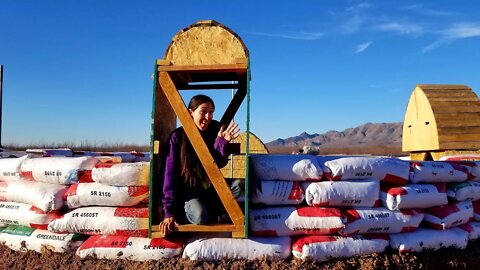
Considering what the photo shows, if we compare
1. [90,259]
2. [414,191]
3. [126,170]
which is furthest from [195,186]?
[414,191]

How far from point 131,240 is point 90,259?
0.38 meters

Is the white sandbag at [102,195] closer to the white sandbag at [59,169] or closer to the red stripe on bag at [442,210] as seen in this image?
the white sandbag at [59,169]

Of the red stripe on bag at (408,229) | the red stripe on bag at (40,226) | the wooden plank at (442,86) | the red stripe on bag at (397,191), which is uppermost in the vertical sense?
the wooden plank at (442,86)

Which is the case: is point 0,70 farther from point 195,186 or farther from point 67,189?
point 195,186

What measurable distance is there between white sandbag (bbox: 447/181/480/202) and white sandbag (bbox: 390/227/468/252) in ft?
1.11

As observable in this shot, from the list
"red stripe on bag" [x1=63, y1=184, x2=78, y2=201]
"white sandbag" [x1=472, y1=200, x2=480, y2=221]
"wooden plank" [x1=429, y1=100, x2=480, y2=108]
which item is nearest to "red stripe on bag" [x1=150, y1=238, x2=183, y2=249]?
"red stripe on bag" [x1=63, y1=184, x2=78, y2=201]

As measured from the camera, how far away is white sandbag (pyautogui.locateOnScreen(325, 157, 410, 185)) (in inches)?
160

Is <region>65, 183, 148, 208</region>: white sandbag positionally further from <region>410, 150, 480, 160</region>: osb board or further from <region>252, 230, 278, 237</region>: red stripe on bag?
<region>410, 150, 480, 160</region>: osb board

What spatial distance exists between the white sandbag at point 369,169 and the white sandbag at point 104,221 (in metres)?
1.67

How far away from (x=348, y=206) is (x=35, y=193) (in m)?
2.85

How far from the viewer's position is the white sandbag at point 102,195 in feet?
13.0

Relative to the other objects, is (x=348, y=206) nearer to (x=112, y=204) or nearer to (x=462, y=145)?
(x=112, y=204)

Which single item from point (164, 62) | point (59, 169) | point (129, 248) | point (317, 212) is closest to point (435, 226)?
point (317, 212)

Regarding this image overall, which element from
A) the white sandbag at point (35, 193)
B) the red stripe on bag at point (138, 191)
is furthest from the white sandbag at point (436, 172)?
the white sandbag at point (35, 193)
